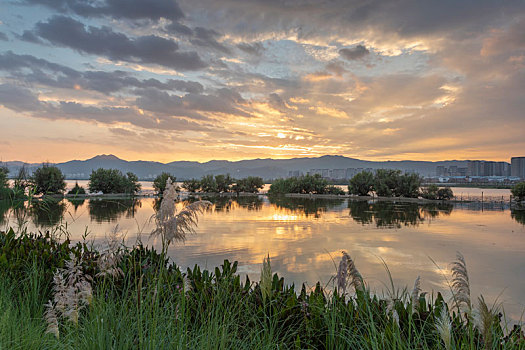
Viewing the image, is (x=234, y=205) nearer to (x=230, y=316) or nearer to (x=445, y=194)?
(x=445, y=194)

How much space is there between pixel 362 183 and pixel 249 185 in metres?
20.3

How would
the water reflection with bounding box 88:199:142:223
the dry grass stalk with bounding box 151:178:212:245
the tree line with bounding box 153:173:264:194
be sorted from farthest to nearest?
1. the tree line with bounding box 153:173:264:194
2. the water reflection with bounding box 88:199:142:223
3. the dry grass stalk with bounding box 151:178:212:245

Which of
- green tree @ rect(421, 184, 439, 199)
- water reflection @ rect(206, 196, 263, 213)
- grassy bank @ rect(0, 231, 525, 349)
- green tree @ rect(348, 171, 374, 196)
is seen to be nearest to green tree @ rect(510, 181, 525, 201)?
green tree @ rect(421, 184, 439, 199)

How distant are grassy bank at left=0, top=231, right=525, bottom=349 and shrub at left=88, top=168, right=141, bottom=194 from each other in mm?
42614

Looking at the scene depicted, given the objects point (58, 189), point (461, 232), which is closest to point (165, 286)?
point (461, 232)

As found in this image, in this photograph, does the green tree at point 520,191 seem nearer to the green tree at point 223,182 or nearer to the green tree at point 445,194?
the green tree at point 445,194

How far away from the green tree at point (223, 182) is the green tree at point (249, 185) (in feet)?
3.35

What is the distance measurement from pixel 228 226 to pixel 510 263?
504 inches

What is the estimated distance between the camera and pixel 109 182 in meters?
44.0

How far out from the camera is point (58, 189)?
3816 cm

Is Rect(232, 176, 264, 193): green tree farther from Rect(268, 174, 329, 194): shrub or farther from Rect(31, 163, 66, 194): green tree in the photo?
Rect(31, 163, 66, 194): green tree

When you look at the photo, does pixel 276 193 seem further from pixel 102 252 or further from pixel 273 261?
pixel 102 252

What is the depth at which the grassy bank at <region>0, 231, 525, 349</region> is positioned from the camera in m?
2.45

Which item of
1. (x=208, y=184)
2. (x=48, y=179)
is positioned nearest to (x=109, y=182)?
(x=48, y=179)
